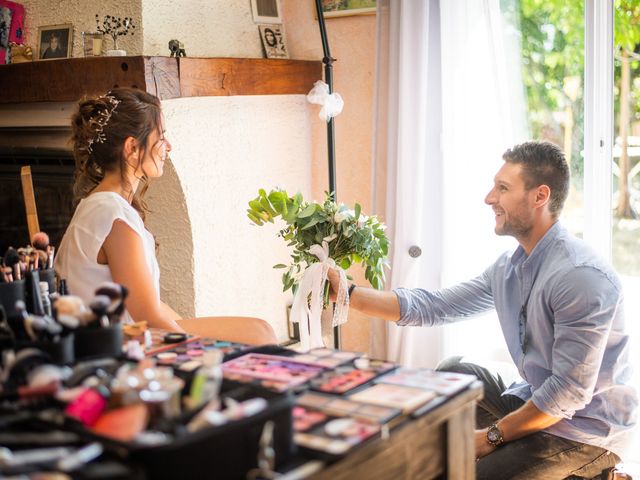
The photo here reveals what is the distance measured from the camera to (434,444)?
3.92 feet

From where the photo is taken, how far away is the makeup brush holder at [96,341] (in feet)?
3.92

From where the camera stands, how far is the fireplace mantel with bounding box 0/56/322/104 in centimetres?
282

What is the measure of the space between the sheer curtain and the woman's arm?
1.53 metres

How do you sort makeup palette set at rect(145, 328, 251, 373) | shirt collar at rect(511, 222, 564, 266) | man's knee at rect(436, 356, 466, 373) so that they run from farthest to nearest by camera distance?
man's knee at rect(436, 356, 466, 373) → shirt collar at rect(511, 222, 564, 266) → makeup palette set at rect(145, 328, 251, 373)

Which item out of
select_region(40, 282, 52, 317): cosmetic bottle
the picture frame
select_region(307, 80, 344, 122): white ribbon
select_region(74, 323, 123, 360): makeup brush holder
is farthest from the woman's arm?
the picture frame

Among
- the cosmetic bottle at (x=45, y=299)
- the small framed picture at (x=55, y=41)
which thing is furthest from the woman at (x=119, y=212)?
the small framed picture at (x=55, y=41)

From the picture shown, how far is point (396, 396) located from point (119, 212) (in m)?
1.14

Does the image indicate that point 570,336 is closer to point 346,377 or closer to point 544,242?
point 544,242

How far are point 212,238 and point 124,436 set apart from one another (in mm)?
2337

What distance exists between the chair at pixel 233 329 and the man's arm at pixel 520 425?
26.3 inches

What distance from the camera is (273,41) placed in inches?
140

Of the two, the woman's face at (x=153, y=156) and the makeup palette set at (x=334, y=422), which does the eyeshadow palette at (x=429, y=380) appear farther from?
the woman's face at (x=153, y=156)

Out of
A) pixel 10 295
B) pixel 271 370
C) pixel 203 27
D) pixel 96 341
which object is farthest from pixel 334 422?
pixel 203 27

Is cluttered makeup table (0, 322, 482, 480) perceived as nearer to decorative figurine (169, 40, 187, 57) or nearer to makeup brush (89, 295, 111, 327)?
makeup brush (89, 295, 111, 327)
